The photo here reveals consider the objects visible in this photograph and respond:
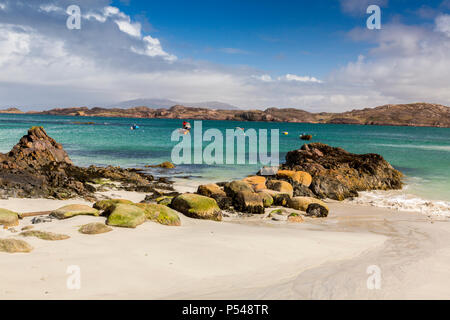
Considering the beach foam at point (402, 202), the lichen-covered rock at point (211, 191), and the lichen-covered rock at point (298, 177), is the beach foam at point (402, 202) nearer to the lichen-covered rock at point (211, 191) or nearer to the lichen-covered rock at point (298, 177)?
the lichen-covered rock at point (298, 177)

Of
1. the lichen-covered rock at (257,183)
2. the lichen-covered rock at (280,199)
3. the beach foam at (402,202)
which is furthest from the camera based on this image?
the lichen-covered rock at (257,183)

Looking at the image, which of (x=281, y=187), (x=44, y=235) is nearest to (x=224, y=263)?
(x=44, y=235)

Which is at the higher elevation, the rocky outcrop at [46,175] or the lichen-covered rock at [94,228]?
the rocky outcrop at [46,175]

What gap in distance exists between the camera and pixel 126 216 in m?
8.74

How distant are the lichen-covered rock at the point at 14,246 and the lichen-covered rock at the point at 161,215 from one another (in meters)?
3.56

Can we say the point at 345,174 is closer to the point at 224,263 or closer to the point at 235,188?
the point at 235,188

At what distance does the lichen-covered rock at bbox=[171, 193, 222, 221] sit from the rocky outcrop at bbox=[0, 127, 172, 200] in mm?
4145

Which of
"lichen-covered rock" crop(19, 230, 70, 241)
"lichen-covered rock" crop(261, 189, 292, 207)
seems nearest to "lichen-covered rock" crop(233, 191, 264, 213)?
"lichen-covered rock" crop(261, 189, 292, 207)

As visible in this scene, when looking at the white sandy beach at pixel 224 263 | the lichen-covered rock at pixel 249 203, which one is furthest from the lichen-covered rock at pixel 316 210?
the white sandy beach at pixel 224 263

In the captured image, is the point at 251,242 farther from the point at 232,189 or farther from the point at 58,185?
the point at 58,185

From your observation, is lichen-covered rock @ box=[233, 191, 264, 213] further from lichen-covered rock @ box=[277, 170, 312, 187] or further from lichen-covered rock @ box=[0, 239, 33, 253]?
lichen-covered rock @ box=[0, 239, 33, 253]

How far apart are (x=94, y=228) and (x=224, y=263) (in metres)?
3.44

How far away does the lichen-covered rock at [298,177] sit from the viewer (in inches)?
708

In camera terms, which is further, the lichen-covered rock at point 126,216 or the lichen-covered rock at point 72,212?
the lichen-covered rock at point 72,212
